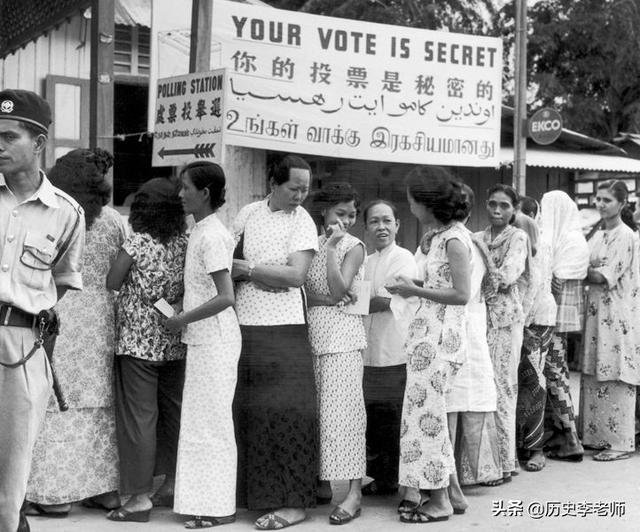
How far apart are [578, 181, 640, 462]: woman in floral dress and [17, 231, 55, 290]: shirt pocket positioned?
13.7 ft

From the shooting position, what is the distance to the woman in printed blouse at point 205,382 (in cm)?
460

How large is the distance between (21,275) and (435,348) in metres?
2.22

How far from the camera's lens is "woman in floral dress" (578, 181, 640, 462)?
6.41 metres

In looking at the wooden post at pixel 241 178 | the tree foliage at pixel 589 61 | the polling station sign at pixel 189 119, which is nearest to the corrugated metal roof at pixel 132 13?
the wooden post at pixel 241 178

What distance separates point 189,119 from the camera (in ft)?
17.9

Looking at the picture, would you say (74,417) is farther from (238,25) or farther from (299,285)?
(238,25)

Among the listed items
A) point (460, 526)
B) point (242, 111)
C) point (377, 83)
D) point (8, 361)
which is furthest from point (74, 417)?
point (377, 83)

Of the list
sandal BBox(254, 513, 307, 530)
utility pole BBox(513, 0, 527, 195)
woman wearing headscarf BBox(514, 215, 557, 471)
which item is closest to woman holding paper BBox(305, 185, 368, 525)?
sandal BBox(254, 513, 307, 530)

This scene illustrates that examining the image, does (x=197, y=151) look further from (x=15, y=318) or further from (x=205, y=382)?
(x=15, y=318)

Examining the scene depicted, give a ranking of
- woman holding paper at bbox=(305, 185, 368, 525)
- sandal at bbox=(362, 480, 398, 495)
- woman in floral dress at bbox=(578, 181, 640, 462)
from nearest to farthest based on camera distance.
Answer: woman holding paper at bbox=(305, 185, 368, 525), sandal at bbox=(362, 480, 398, 495), woman in floral dress at bbox=(578, 181, 640, 462)

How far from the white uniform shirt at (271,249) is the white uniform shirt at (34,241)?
1.36 m

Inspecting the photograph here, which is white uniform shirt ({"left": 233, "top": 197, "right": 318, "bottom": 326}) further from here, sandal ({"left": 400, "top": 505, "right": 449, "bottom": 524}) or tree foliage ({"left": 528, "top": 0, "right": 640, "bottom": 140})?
tree foliage ({"left": 528, "top": 0, "right": 640, "bottom": 140})

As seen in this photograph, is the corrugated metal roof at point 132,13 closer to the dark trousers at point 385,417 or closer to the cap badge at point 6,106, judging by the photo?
the dark trousers at point 385,417

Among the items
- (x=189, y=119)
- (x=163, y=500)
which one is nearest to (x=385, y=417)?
(x=163, y=500)
